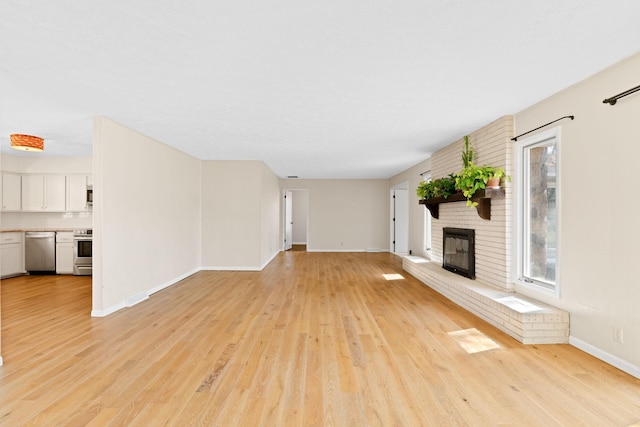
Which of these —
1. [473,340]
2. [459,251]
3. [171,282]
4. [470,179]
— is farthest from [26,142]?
[459,251]

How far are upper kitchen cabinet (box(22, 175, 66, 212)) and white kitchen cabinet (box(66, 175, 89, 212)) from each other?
10 cm

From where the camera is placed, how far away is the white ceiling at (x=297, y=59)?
1825mm

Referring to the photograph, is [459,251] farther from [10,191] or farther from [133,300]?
[10,191]

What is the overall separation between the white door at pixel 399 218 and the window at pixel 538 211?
238 inches

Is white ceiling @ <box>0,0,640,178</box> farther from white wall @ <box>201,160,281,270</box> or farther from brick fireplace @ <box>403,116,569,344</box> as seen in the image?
white wall @ <box>201,160,281,270</box>

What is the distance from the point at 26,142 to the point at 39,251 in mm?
2934

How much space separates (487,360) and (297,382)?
1.63 m

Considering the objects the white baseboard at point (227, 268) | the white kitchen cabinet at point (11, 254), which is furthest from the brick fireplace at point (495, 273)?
the white kitchen cabinet at point (11, 254)

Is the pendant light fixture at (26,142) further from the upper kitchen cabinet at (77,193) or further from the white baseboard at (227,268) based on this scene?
the white baseboard at (227,268)

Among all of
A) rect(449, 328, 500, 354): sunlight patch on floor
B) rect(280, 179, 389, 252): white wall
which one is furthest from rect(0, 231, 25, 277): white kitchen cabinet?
rect(449, 328, 500, 354): sunlight patch on floor

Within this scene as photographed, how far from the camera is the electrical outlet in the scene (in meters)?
2.44

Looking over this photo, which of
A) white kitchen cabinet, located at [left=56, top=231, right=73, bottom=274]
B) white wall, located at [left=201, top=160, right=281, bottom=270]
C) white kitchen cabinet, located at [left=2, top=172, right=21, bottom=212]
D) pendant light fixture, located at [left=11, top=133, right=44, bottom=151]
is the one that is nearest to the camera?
pendant light fixture, located at [left=11, top=133, right=44, bottom=151]

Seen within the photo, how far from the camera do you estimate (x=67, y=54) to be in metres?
2.28

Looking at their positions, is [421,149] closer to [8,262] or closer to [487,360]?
[487,360]
